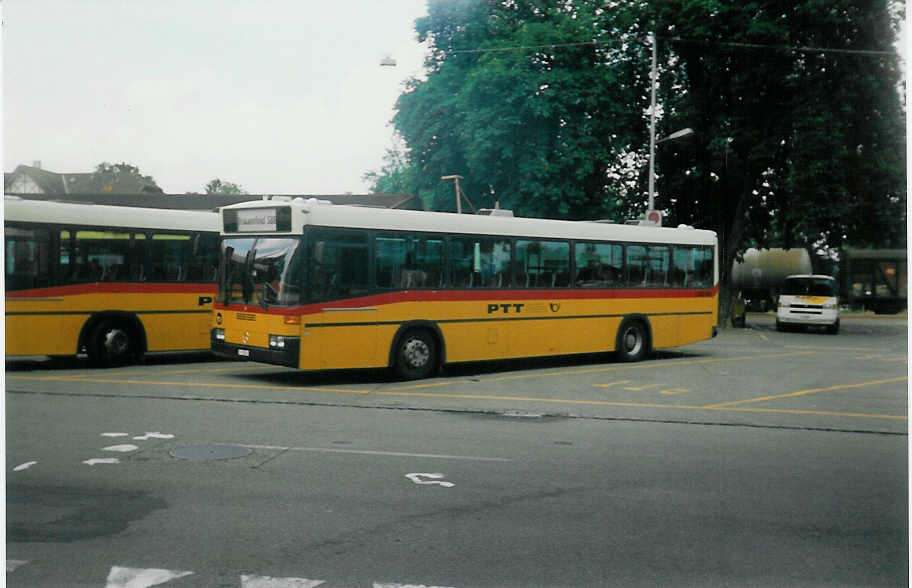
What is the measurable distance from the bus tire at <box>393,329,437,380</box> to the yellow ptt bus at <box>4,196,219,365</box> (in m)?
3.98

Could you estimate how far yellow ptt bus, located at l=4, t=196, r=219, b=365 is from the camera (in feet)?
45.7

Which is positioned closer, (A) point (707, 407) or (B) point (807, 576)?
(B) point (807, 576)

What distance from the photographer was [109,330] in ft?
50.0

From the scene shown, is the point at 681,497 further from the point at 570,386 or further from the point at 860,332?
the point at 860,332

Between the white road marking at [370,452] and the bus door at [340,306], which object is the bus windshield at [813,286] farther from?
the white road marking at [370,452]

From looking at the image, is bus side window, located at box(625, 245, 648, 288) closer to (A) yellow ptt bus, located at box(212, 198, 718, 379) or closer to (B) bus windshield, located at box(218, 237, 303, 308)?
(A) yellow ptt bus, located at box(212, 198, 718, 379)

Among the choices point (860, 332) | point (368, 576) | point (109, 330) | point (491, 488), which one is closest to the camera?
point (368, 576)

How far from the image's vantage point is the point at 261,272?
43.6ft

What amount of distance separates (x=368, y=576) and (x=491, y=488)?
82.8 inches

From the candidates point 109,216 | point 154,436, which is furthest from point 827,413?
point 109,216

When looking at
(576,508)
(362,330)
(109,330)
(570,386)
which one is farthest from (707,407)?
(109,330)

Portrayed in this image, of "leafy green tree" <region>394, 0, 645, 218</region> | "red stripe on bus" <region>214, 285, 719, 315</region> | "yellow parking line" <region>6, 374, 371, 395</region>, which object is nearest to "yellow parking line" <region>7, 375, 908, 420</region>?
"yellow parking line" <region>6, 374, 371, 395</region>

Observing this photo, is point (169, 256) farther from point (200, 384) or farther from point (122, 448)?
point (122, 448)

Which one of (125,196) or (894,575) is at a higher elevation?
(125,196)
